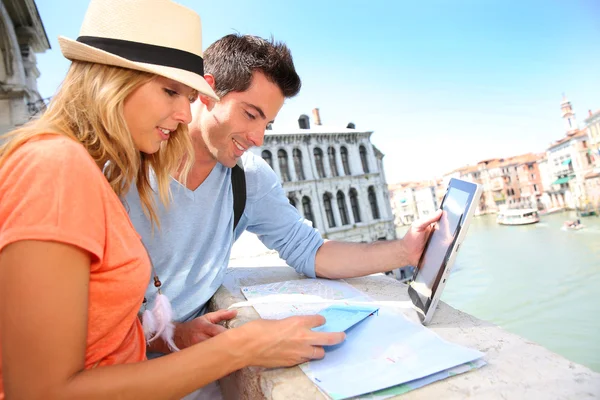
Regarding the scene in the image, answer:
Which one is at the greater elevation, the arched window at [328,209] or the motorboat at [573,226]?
the arched window at [328,209]

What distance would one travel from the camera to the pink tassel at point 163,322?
1.39m

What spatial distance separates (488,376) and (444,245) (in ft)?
1.67

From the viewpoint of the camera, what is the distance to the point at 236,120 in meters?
1.89

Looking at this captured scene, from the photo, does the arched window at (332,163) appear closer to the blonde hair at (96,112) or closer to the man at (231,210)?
the man at (231,210)

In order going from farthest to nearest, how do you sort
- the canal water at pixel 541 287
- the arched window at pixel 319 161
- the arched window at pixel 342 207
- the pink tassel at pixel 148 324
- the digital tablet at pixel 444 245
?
the arched window at pixel 342 207
the arched window at pixel 319 161
the canal water at pixel 541 287
the pink tassel at pixel 148 324
the digital tablet at pixel 444 245

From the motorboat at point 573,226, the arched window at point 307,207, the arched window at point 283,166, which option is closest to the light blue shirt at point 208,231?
the arched window at point 283,166

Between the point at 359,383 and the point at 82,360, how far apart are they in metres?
0.58

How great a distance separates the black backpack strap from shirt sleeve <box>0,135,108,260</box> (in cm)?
105

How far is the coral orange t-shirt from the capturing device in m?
0.68

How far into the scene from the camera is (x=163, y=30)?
112 cm

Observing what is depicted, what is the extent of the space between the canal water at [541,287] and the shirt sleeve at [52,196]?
1026cm

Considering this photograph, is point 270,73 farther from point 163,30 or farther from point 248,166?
point 163,30

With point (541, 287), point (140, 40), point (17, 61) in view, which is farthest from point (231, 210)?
point (541, 287)

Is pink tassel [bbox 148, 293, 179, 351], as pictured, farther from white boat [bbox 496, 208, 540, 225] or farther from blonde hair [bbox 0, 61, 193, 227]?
white boat [bbox 496, 208, 540, 225]
